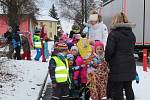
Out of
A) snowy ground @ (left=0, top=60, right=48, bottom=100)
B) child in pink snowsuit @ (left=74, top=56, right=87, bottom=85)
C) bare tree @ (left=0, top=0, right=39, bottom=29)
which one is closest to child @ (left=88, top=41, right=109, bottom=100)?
child in pink snowsuit @ (left=74, top=56, right=87, bottom=85)

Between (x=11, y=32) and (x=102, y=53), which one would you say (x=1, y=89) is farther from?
(x=11, y=32)

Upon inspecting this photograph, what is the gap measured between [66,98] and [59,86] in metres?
0.36

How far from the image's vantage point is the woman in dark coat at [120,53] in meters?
8.59

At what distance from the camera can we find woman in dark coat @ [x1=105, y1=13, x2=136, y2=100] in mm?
8594

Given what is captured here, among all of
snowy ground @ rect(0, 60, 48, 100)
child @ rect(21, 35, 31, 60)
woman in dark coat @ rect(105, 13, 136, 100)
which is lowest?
snowy ground @ rect(0, 60, 48, 100)

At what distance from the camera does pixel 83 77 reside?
10477mm

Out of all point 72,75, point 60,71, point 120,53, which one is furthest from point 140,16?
point 120,53

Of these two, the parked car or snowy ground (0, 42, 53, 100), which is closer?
snowy ground (0, 42, 53, 100)

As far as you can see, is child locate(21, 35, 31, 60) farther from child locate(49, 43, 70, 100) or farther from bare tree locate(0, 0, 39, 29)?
child locate(49, 43, 70, 100)

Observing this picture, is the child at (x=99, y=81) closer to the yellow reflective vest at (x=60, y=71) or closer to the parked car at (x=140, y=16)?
the yellow reflective vest at (x=60, y=71)

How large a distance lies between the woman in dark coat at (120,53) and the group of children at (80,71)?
99 cm

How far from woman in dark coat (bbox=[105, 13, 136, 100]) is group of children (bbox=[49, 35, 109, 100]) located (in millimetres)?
991

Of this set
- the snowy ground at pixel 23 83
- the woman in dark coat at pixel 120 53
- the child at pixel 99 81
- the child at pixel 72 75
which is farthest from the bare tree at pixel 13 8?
the woman in dark coat at pixel 120 53

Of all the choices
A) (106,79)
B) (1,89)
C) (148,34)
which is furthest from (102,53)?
(148,34)
